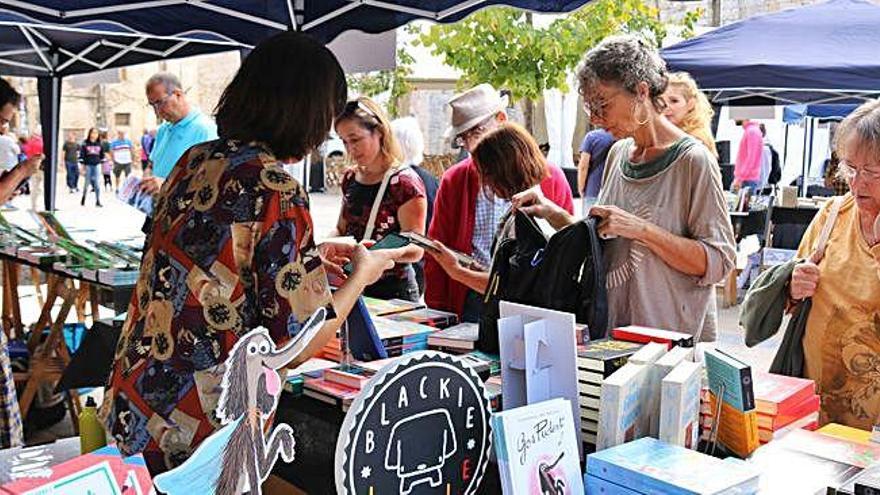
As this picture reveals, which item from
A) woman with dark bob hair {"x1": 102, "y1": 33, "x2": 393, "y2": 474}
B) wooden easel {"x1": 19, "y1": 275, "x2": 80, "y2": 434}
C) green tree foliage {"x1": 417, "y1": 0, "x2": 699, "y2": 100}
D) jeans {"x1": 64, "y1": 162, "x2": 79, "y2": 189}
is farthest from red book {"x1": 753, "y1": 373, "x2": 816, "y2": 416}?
A: jeans {"x1": 64, "y1": 162, "x2": 79, "y2": 189}

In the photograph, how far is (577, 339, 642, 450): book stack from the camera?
143 cm

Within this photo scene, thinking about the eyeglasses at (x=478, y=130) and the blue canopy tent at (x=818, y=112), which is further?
the blue canopy tent at (x=818, y=112)

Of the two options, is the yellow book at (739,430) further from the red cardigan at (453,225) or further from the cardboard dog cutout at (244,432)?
the red cardigan at (453,225)

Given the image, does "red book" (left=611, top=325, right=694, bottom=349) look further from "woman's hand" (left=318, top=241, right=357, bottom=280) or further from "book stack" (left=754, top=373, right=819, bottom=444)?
"woman's hand" (left=318, top=241, right=357, bottom=280)

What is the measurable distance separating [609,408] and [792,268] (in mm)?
872

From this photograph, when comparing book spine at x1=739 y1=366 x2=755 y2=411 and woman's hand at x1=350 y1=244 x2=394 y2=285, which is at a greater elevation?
woman's hand at x1=350 y1=244 x2=394 y2=285

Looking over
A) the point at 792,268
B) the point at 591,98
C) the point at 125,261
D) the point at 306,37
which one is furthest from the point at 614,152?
the point at 125,261

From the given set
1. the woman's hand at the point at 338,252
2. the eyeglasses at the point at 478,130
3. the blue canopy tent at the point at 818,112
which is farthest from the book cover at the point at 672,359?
the blue canopy tent at the point at 818,112

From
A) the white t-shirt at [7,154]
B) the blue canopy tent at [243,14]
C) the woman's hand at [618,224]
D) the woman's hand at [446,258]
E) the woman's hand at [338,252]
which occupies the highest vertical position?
the blue canopy tent at [243,14]

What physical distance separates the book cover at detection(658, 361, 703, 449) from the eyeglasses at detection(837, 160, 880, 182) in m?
0.66

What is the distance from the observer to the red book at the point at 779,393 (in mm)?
1553

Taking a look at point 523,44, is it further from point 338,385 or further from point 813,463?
point 813,463

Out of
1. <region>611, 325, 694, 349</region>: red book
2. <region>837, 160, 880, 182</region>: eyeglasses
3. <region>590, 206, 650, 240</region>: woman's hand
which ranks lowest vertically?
<region>611, 325, 694, 349</region>: red book

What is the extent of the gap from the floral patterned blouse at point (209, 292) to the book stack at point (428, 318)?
31.9 inches
